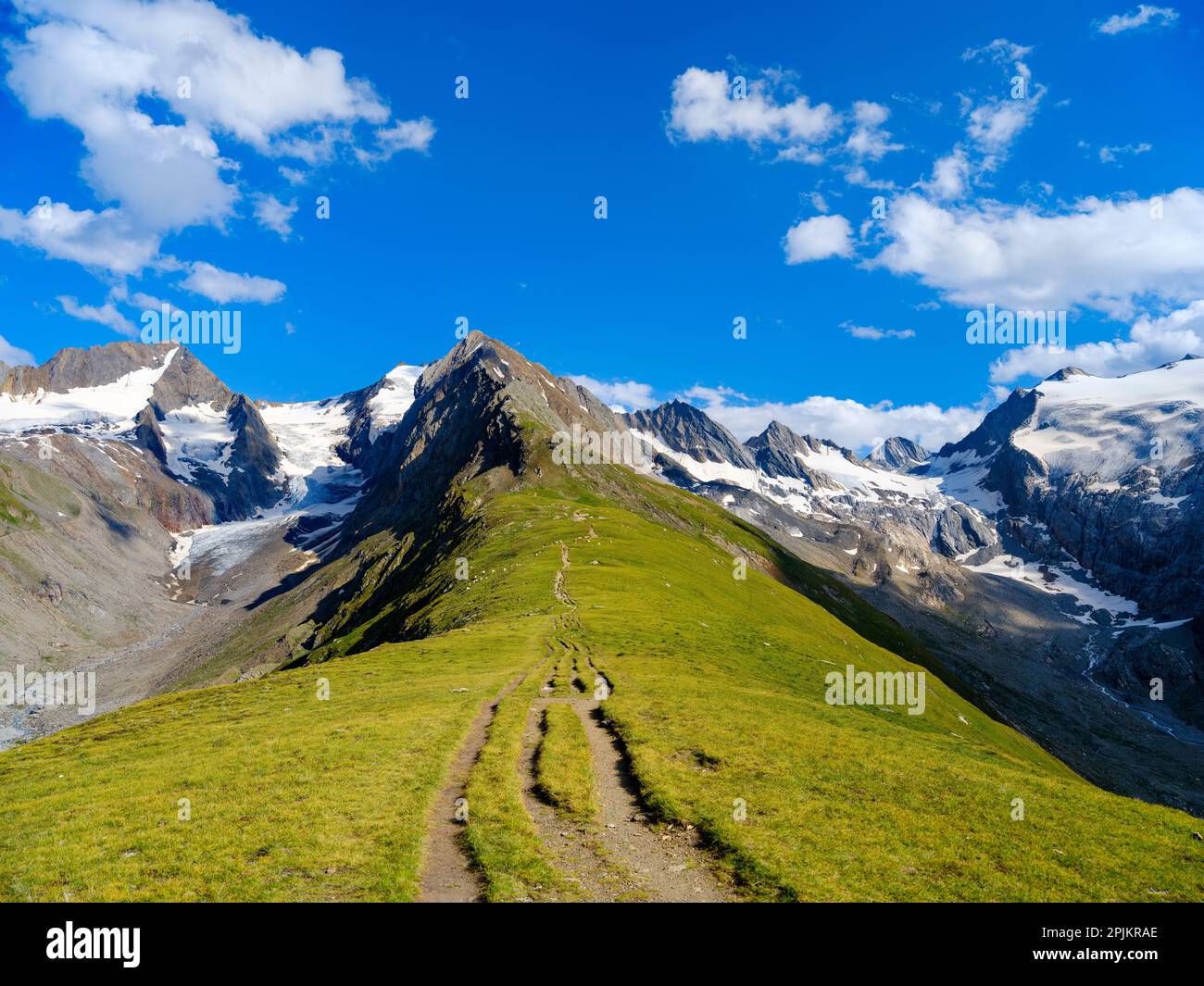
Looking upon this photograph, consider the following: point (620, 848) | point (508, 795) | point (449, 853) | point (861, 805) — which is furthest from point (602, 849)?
point (861, 805)

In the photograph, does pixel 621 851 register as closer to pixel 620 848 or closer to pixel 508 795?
pixel 620 848

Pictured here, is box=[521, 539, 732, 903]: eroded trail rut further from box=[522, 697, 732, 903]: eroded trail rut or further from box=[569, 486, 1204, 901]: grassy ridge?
box=[569, 486, 1204, 901]: grassy ridge

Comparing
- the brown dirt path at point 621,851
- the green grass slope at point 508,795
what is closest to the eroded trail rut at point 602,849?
the brown dirt path at point 621,851

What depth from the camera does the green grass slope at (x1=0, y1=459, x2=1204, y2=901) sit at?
16.9 m

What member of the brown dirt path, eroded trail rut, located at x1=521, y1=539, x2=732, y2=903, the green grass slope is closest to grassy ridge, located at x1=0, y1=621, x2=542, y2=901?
the green grass slope

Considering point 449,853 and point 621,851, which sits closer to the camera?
point 449,853

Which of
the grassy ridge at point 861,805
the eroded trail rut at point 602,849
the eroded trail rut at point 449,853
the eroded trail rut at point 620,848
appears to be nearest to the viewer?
the eroded trail rut at point 449,853

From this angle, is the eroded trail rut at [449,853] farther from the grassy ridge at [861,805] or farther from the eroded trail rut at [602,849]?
the grassy ridge at [861,805]

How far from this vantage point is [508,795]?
22.8 meters

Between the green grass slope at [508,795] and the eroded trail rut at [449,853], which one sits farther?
the green grass slope at [508,795]

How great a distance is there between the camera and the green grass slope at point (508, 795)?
16906 millimetres

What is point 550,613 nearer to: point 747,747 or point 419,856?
point 747,747
